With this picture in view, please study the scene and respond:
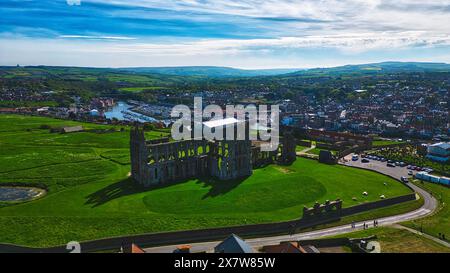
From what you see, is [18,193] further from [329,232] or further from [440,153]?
[440,153]

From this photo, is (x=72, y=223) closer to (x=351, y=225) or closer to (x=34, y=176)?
(x=34, y=176)

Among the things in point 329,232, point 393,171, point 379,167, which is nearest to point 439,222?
point 329,232

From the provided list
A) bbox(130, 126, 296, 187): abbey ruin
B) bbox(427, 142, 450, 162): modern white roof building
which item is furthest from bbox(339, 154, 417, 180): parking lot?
bbox(130, 126, 296, 187): abbey ruin

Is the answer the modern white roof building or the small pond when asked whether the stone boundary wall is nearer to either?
the small pond

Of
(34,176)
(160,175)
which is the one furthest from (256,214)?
(34,176)
